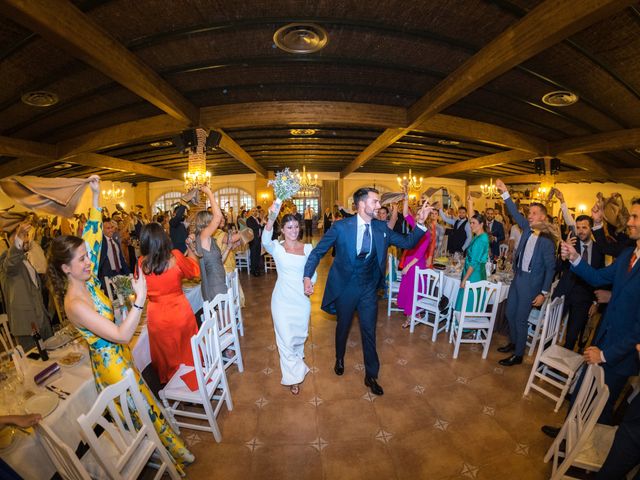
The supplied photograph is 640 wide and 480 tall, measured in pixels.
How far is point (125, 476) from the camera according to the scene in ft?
4.99

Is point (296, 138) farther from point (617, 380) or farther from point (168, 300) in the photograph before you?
point (617, 380)

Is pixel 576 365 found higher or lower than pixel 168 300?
lower

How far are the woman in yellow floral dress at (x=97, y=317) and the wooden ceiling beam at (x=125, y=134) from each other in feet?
14.5

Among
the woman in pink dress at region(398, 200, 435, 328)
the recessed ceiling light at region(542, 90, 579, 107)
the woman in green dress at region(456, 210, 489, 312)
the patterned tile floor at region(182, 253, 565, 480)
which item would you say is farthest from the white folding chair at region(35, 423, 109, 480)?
the recessed ceiling light at region(542, 90, 579, 107)

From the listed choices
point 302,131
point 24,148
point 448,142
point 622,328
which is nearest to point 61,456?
point 622,328

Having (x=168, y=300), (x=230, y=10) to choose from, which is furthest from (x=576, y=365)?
(x=230, y=10)

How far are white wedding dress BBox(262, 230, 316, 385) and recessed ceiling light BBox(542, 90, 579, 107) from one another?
4.89 metres

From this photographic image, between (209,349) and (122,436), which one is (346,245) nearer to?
(209,349)

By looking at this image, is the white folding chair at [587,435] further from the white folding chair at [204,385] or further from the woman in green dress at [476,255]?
the white folding chair at [204,385]

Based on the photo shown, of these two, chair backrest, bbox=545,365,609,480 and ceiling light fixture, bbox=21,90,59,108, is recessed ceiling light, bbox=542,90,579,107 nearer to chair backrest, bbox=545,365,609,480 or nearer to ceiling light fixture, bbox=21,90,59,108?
chair backrest, bbox=545,365,609,480

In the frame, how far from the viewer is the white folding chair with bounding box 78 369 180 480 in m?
1.33

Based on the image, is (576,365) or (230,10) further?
(230,10)

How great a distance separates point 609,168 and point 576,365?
40.5 feet

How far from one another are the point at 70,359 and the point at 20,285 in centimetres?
231
